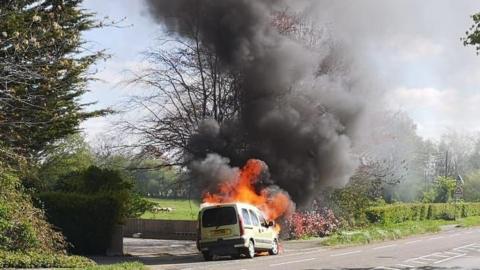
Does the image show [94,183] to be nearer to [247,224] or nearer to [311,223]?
[247,224]

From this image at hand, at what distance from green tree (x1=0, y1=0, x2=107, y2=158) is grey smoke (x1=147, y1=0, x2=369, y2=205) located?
500 centimetres

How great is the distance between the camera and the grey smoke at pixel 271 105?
82.6 feet

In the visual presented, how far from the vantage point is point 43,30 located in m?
15.0

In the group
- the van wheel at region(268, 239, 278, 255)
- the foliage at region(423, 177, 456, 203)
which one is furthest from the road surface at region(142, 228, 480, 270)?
the foliage at region(423, 177, 456, 203)

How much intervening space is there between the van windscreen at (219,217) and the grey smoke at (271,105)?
5384 mm

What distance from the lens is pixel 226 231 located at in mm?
18344

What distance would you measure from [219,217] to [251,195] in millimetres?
5844

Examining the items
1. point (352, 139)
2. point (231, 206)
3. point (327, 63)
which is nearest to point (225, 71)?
point (327, 63)

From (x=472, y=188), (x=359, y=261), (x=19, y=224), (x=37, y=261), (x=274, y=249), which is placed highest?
(x=472, y=188)

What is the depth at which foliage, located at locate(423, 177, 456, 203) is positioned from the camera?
219 feet

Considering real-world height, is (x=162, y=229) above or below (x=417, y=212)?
below

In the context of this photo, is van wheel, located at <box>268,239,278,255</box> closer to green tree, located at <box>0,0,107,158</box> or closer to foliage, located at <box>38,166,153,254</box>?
foliage, located at <box>38,166,153,254</box>

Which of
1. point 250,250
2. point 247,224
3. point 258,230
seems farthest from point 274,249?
point 247,224

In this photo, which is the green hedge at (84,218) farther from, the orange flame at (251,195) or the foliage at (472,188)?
the foliage at (472,188)
